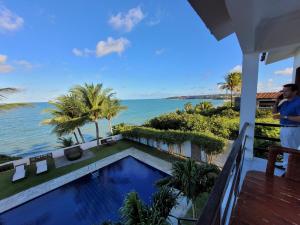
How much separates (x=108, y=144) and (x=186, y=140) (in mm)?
6130

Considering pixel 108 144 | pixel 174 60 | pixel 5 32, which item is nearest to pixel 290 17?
pixel 108 144

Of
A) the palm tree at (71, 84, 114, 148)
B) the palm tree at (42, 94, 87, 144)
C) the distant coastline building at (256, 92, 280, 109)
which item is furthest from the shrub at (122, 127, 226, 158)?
the distant coastline building at (256, 92, 280, 109)

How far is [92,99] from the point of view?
Result: 12.4 meters

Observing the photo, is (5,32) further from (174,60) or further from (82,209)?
(174,60)

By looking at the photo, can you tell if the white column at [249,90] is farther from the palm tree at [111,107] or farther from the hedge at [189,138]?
the palm tree at [111,107]

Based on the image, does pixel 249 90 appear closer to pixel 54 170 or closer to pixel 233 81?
pixel 54 170

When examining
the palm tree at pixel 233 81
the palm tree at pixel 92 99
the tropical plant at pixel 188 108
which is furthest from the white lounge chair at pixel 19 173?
the palm tree at pixel 233 81

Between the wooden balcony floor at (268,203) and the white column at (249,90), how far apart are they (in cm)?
134

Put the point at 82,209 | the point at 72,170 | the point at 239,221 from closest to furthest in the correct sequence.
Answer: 1. the point at 239,221
2. the point at 82,209
3. the point at 72,170

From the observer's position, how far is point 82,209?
221 inches

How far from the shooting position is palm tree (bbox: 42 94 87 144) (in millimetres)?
11750

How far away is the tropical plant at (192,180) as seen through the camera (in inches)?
170

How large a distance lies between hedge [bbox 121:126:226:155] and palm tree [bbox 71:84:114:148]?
3353 millimetres

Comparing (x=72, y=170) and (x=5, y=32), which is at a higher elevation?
(x=5, y=32)
